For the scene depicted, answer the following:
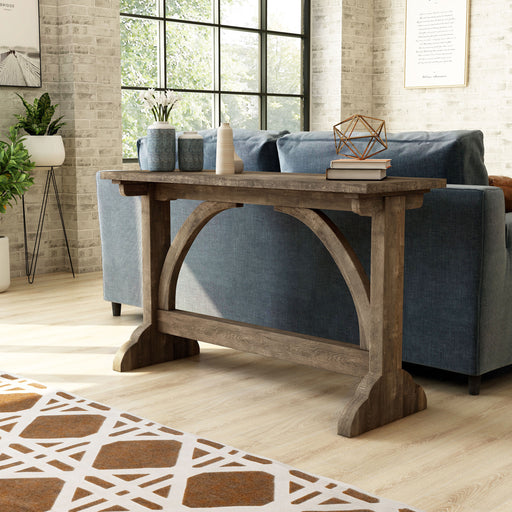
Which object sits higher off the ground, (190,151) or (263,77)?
(263,77)

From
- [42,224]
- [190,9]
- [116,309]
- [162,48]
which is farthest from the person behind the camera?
[190,9]

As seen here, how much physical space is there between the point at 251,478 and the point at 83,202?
12.6 feet

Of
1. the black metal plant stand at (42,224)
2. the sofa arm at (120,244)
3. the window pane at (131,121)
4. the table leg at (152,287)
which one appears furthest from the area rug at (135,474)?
the window pane at (131,121)

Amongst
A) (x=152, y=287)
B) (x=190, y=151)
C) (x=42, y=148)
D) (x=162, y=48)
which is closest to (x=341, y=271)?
(x=190, y=151)

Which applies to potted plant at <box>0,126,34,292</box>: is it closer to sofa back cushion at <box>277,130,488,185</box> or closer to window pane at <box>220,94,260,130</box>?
sofa back cushion at <box>277,130,488,185</box>

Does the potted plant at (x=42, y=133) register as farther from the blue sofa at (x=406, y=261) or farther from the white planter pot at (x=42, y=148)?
the blue sofa at (x=406, y=261)

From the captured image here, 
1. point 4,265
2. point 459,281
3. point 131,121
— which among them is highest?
point 131,121

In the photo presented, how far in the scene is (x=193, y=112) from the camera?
6.92 metres

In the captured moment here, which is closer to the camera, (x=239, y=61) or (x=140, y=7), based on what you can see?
(x=140, y=7)

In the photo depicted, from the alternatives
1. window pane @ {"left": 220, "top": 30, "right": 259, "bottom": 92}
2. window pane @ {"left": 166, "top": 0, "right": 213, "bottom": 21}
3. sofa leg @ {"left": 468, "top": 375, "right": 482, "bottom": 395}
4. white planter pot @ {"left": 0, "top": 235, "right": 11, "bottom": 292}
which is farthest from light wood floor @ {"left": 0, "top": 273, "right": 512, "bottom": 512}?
window pane @ {"left": 220, "top": 30, "right": 259, "bottom": 92}

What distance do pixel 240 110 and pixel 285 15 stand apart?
1.14 metres

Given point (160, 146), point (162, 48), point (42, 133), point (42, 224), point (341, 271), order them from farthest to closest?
point (162, 48) → point (42, 224) → point (42, 133) → point (160, 146) → point (341, 271)

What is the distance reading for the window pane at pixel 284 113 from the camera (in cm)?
761

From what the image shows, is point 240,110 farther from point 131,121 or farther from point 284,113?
point 131,121
